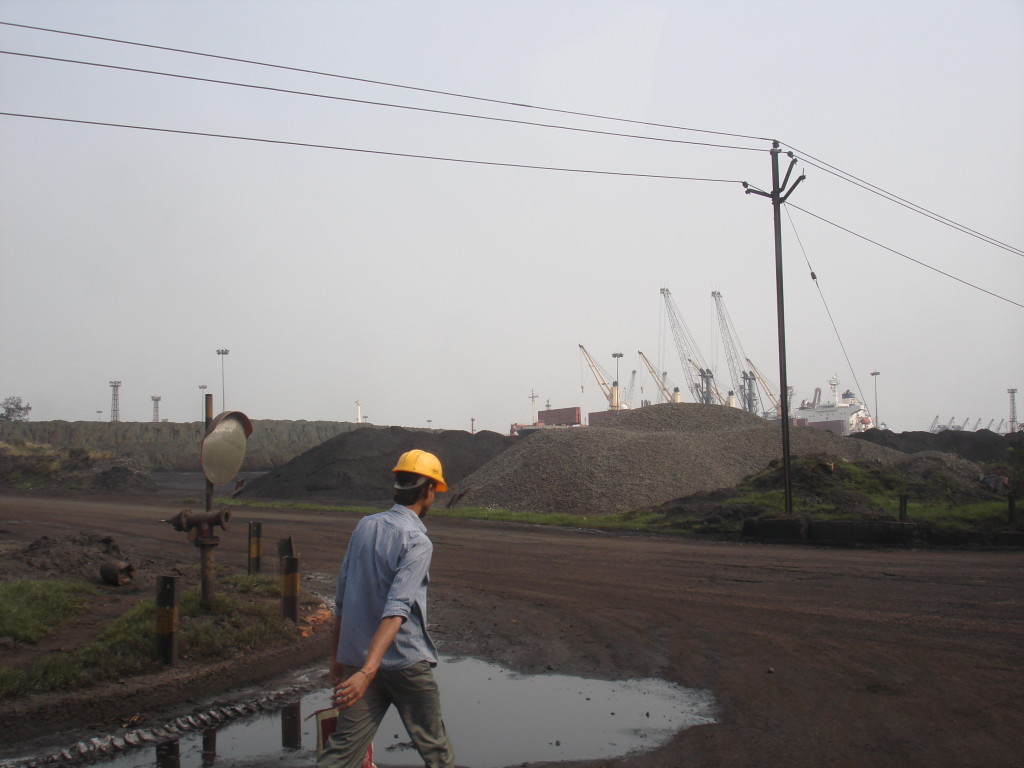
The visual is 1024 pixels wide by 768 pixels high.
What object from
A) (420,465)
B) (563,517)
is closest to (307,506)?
(563,517)

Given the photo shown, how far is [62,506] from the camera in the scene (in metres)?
30.0

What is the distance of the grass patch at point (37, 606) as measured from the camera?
806 centimetres

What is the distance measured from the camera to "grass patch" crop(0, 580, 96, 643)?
317 inches

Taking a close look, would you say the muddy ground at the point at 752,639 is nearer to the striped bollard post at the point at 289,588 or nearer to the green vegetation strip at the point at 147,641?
the green vegetation strip at the point at 147,641

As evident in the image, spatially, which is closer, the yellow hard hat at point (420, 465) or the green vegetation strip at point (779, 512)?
the yellow hard hat at point (420, 465)

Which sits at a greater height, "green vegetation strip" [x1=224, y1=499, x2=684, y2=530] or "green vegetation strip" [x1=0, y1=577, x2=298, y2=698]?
"green vegetation strip" [x1=0, y1=577, x2=298, y2=698]

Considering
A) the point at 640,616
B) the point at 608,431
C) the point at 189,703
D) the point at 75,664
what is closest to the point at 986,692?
the point at 640,616

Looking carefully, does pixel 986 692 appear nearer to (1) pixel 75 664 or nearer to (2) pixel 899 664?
(2) pixel 899 664

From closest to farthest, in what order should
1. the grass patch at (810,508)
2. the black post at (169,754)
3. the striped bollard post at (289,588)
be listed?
the black post at (169,754)
the striped bollard post at (289,588)
the grass patch at (810,508)

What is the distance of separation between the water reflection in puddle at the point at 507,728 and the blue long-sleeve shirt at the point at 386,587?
2.13 meters

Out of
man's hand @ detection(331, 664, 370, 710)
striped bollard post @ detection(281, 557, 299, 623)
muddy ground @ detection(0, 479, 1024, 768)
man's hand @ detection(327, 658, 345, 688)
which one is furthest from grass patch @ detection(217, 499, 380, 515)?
man's hand @ detection(331, 664, 370, 710)

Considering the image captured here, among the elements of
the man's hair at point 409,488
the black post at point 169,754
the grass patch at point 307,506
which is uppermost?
the man's hair at point 409,488

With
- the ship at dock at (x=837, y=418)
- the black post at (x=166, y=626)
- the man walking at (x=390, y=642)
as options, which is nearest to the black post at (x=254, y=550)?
the black post at (x=166, y=626)

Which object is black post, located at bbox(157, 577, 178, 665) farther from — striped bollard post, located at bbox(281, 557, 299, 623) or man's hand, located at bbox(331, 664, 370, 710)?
man's hand, located at bbox(331, 664, 370, 710)
